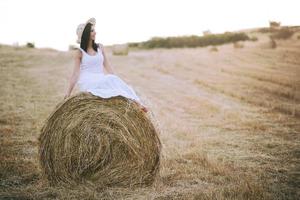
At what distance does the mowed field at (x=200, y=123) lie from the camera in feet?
18.1

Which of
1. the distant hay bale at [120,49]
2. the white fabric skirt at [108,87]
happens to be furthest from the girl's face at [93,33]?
the distant hay bale at [120,49]

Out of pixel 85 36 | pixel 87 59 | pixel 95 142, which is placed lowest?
pixel 95 142

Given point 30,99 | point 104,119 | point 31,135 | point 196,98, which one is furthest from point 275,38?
point 104,119

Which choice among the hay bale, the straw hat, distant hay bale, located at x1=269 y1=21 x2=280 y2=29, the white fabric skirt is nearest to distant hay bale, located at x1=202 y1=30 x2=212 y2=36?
distant hay bale, located at x1=269 y1=21 x2=280 y2=29

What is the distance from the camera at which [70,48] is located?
3039cm

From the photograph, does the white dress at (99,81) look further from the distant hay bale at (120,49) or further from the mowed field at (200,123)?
the distant hay bale at (120,49)

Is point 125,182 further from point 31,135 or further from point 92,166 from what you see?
point 31,135

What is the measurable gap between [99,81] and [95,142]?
0.71 meters

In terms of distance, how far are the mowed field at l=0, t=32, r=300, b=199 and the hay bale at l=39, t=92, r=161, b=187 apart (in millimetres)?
216

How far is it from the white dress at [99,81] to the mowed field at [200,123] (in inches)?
42.2

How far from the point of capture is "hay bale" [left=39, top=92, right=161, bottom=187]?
577 centimetres

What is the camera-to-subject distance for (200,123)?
960cm

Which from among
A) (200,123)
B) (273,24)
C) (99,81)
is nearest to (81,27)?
(99,81)

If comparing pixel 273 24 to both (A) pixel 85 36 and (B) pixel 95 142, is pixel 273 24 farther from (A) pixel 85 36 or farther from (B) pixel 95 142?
(B) pixel 95 142
